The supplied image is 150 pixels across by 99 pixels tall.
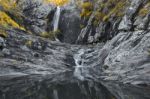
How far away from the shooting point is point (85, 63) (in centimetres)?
5569

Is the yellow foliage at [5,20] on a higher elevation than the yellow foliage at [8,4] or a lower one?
lower

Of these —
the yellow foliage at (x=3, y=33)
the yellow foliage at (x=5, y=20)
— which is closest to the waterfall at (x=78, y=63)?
the yellow foliage at (x=3, y=33)

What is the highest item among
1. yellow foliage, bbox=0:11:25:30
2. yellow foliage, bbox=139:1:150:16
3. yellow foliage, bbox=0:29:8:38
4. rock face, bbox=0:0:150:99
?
yellow foliage, bbox=0:11:25:30

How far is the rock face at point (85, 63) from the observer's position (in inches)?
1286

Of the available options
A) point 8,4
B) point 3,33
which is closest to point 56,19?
point 8,4

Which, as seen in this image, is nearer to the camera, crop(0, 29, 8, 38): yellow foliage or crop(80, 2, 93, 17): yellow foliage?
crop(0, 29, 8, 38): yellow foliage

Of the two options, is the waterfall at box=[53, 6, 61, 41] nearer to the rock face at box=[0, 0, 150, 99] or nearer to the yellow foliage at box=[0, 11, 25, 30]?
the rock face at box=[0, 0, 150, 99]

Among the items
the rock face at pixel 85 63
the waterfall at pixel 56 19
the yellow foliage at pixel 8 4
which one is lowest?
the rock face at pixel 85 63

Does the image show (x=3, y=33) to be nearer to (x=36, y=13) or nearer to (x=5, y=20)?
(x=5, y=20)

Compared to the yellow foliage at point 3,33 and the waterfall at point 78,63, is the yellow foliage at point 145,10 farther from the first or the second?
the yellow foliage at point 3,33

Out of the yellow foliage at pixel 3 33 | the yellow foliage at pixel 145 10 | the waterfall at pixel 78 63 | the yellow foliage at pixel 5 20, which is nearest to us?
the yellow foliage at pixel 145 10

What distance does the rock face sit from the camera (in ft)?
107

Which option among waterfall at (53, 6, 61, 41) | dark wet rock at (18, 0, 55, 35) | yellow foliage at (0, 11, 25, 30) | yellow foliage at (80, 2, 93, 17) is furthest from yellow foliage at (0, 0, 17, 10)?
yellow foliage at (80, 2, 93, 17)

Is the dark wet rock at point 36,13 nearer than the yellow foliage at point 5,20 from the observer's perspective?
No
